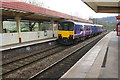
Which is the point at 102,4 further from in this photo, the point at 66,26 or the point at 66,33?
the point at 66,33

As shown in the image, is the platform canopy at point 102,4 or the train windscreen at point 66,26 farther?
the train windscreen at point 66,26

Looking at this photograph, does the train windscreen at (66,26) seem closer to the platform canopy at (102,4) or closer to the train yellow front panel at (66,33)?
the train yellow front panel at (66,33)

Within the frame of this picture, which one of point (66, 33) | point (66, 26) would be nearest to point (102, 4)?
point (66, 26)

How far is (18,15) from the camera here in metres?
13.7

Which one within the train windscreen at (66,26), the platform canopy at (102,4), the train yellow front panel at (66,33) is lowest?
the train yellow front panel at (66,33)

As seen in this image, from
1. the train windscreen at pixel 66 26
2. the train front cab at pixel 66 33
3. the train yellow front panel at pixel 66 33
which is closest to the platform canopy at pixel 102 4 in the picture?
the train windscreen at pixel 66 26

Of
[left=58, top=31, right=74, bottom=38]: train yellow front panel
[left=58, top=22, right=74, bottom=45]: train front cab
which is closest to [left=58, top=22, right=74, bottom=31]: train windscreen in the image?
[left=58, top=22, right=74, bottom=45]: train front cab

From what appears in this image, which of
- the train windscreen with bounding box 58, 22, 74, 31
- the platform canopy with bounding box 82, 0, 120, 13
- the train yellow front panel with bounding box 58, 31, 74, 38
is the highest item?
the platform canopy with bounding box 82, 0, 120, 13

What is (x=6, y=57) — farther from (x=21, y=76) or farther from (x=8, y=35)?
(x=21, y=76)

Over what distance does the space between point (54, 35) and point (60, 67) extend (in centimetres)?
1367

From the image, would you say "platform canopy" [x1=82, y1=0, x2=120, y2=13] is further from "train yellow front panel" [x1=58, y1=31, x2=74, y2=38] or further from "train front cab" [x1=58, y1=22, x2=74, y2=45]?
"train yellow front panel" [x1=58, y1=31, x2=74, y2=38]

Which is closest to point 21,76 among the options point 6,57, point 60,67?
point 60,67

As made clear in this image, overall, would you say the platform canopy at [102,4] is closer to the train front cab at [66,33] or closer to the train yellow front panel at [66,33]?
the train front cab at [66,33]

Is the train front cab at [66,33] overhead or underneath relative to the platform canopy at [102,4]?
underneath
